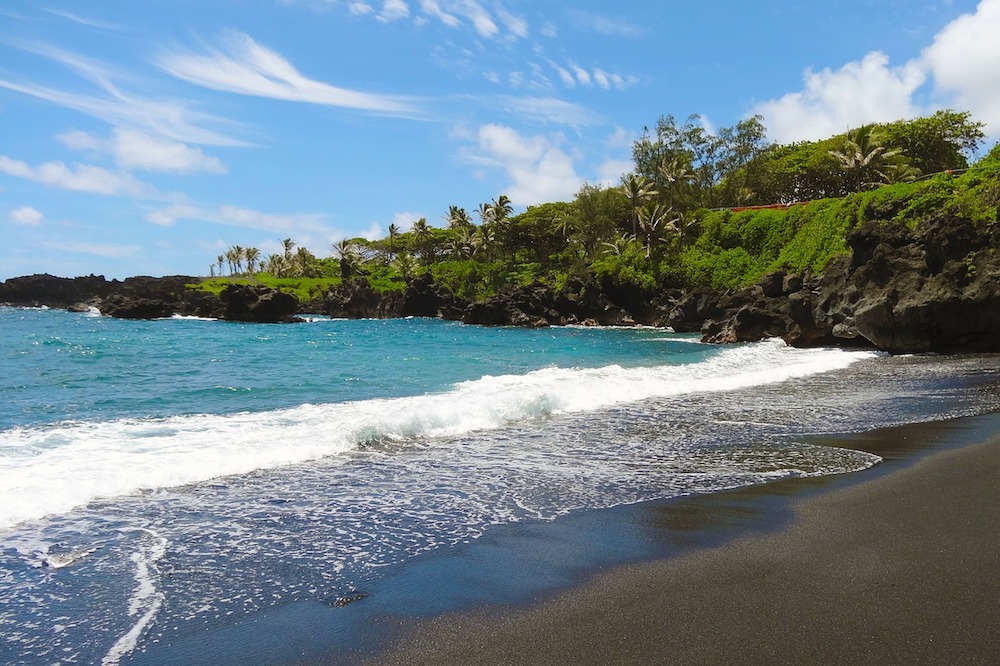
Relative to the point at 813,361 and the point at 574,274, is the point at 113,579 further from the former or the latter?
the point at 574,274

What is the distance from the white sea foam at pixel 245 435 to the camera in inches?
361

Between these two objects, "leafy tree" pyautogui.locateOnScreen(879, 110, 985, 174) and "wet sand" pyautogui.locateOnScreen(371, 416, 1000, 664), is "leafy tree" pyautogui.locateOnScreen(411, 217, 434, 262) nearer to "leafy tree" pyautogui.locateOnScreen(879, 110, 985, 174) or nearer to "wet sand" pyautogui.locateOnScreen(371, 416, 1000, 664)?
"leafy tree" pyautogui.locateOnScreen(879, 110, 985, 174)

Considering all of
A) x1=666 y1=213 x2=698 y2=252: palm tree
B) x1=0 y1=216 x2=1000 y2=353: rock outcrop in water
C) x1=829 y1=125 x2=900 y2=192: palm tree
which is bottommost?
x1=0 y1=216 x2=1000 y2=353: rock outcrop in water

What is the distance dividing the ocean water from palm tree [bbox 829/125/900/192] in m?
42.1

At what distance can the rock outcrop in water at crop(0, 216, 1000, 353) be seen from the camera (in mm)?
27281

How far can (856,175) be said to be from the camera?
197 feet

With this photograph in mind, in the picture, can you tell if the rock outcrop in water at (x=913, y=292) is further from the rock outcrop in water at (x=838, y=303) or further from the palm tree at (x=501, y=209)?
the palm tree at (x=501, y=209)

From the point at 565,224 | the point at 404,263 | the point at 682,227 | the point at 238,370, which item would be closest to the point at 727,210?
the point at 682,227

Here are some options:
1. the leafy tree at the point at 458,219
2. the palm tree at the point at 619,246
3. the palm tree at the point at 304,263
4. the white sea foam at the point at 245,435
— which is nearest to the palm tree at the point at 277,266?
the palm tree at the point at 304,263

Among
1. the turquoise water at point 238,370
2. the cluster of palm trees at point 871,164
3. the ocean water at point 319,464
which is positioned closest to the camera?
the ocean water at point 319,464

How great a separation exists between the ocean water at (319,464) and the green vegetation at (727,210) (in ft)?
77.5

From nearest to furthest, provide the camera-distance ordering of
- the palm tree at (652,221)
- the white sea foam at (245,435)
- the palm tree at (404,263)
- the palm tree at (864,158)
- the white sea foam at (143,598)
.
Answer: the white sea foam at (143,598)
the white sea foam at (245,435)
the palm tree at (864,158)
the palm tree at (652,221)
the palm tree at (404,263)

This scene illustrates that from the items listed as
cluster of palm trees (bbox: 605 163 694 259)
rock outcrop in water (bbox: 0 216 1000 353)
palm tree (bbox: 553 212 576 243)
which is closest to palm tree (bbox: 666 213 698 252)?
cluster of palm trees (bbox: 605 163 694 259)

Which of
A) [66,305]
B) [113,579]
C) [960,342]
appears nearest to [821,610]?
[113,579]
